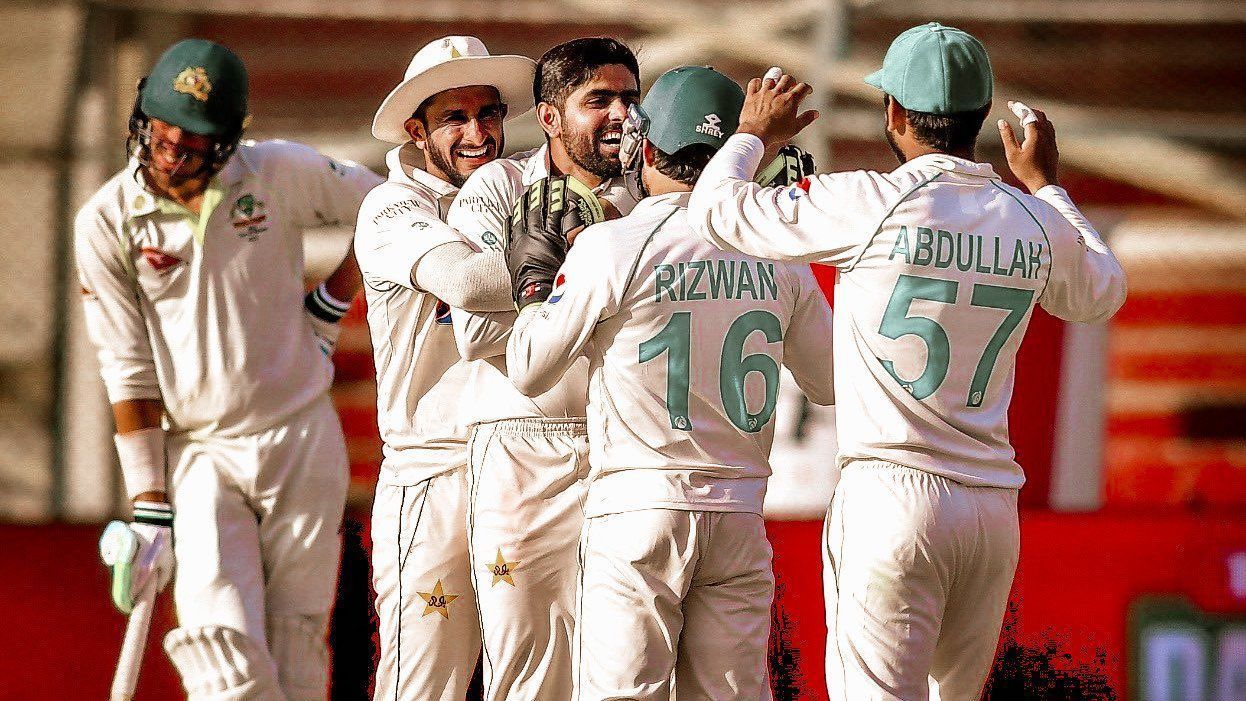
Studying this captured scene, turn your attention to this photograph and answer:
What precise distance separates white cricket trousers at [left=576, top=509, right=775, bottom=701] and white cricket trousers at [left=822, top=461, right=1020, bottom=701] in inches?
7.5

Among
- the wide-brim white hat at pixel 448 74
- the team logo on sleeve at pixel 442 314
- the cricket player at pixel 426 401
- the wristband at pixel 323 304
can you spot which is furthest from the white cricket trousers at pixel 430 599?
the wide-brim white hat at pixel 448 74

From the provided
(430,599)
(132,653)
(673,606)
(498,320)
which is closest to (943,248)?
(673,606)

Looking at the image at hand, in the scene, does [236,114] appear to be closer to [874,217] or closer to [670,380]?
[670,380]

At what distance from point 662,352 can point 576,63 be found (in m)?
0.85

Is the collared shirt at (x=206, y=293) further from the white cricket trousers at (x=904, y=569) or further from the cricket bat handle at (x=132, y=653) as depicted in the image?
the white cricket trousers at (x=904, y=569)

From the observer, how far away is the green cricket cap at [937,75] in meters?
3.67

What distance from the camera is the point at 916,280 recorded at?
3.59 metres

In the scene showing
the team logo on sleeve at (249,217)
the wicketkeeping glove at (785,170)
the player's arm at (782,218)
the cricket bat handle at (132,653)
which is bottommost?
the cricket bat handle at (132,653)

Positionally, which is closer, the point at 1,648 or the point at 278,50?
the point at 1,648

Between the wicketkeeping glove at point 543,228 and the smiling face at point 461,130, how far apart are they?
2.16ft

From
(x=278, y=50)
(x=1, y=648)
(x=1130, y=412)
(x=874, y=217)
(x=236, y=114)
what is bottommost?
(x=1, y=648)

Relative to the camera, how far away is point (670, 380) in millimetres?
3750

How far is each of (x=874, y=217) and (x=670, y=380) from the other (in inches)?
21.0

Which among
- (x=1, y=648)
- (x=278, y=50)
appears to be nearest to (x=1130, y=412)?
(x=278, y=50)
